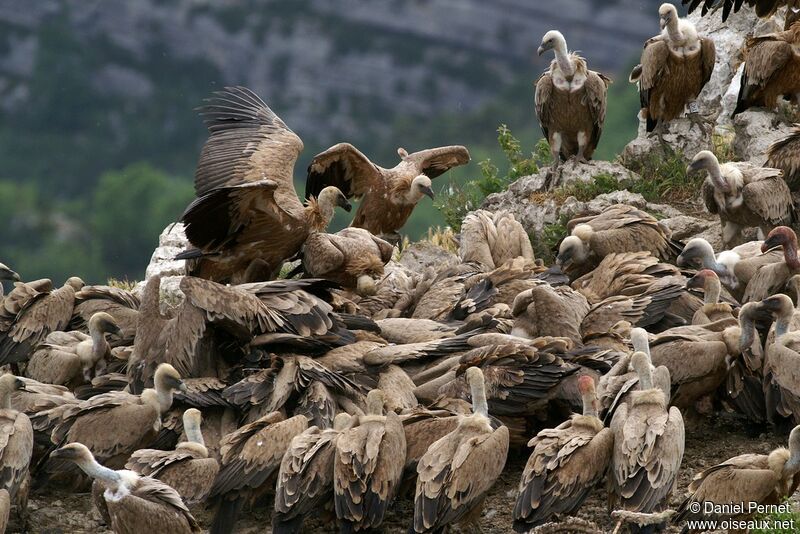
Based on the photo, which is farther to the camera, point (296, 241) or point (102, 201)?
point (102, 201)

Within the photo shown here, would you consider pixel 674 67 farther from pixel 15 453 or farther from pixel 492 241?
pixel 15 453

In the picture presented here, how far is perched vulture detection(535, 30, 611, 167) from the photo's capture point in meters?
12.1

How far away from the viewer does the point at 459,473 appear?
275 inches

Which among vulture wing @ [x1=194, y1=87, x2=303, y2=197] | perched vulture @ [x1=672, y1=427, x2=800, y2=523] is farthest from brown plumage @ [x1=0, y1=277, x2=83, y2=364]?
perched vulture @ [x1=672, y1=427, x2=800, y2=523]

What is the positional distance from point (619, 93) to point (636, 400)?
47.7 m

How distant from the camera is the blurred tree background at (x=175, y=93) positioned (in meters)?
65.8

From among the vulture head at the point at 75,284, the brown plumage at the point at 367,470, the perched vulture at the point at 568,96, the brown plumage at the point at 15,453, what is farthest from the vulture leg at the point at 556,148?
the brown plumage at the point at 15,453

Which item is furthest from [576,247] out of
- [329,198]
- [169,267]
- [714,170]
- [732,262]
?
[169,267]

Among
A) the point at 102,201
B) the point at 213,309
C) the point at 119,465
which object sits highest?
the point at 213,309

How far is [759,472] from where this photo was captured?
681 centimetres

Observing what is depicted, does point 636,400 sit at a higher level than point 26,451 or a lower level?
higher

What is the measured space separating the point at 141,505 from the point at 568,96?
6.53 meters

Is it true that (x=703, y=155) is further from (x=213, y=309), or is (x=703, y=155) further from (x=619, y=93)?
(x=619, y=93)

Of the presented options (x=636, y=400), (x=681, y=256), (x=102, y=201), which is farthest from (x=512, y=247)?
(x=102, y=201)
